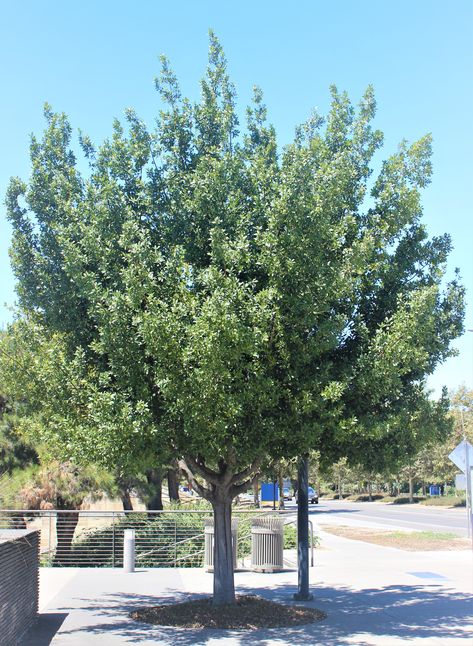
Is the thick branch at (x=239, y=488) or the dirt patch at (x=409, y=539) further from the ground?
the thick branch at (x=239, y=488)

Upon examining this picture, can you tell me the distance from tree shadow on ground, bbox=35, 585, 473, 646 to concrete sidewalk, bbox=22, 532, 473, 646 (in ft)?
0.04

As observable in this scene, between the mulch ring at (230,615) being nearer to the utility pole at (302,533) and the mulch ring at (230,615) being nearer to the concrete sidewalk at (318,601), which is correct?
the concrete sidewalk at (318,601)

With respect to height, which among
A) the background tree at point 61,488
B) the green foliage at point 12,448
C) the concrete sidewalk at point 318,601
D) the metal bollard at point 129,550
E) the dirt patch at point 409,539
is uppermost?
the green foliage at point 12,448

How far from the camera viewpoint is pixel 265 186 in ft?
33.4

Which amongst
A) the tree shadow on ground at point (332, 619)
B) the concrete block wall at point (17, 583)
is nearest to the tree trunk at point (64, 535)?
the tree shadow on ground at point (332, 619)

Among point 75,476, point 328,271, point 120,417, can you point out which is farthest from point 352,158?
point 75,476

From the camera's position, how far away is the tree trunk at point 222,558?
1095 centimetres

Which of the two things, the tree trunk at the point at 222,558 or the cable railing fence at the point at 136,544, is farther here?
the cable railing fence at the point at 136,544

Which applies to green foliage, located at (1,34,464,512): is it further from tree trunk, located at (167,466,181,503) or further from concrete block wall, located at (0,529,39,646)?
tree trunk, located at (167,466,181,503)

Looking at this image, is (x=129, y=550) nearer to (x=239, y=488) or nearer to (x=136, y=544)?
(x=136, y=544)

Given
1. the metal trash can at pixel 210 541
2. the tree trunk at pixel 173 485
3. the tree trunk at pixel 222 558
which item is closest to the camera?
the tree trunk at pixel 222 558

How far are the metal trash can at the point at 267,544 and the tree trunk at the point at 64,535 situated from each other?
4819 millimetres

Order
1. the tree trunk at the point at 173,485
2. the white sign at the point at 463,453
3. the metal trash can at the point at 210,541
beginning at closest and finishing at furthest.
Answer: the metal trash can at the point at 210,541 → the white sign at the point at 463,453 → the tree trunk at the point at 173,485

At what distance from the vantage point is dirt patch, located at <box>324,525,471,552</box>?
77.0ft
